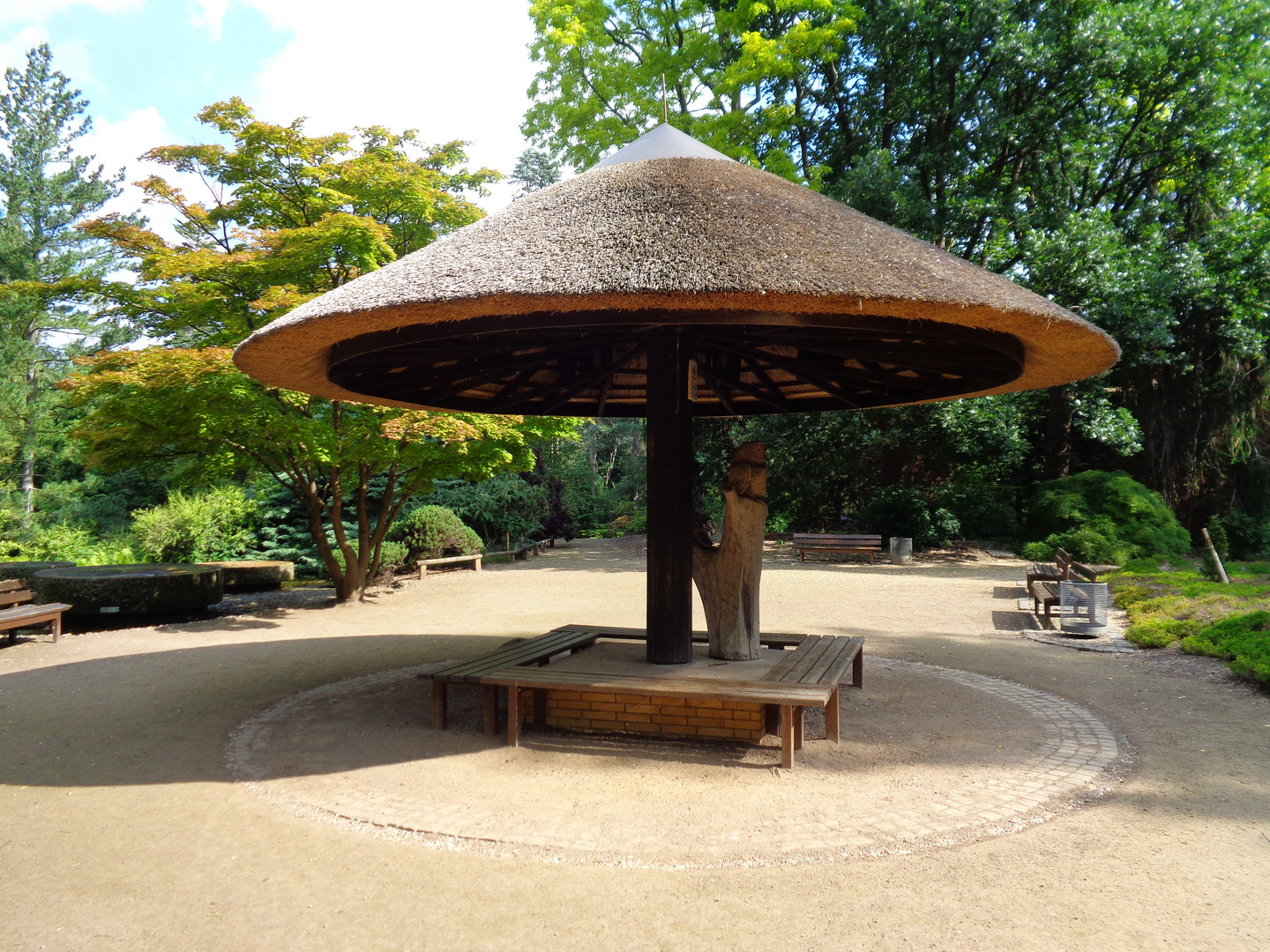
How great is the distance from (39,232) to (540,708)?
3490cm

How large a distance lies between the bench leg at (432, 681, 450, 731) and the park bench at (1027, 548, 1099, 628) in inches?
353

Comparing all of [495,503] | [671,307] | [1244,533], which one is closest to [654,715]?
[671,307]

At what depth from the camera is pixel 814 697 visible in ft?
17.1

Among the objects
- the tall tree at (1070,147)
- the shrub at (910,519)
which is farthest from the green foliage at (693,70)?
the shrub at (910,519)

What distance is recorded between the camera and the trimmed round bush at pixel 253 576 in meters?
16.6

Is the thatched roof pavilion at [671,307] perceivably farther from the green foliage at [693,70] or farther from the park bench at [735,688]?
the green foliage at [693,70]

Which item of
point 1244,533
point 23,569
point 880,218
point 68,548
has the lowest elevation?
point 23,569

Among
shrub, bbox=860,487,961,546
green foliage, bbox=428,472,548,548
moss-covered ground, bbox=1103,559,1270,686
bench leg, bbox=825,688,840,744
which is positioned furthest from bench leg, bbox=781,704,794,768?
green foliage, bbox=428,472,548,548

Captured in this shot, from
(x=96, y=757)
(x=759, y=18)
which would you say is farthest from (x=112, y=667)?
(x=759, y=18)

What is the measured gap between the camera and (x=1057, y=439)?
2148 centimetres

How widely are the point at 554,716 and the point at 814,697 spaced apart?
2138 millimetres

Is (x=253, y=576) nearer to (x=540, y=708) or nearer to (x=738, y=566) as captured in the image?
(x=540, y=708)

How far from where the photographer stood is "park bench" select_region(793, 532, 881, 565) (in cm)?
1986

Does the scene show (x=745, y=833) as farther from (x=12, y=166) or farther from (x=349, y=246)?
(x=12, y=166)
